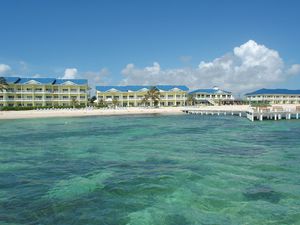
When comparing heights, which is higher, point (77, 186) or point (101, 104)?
point (101, 104)

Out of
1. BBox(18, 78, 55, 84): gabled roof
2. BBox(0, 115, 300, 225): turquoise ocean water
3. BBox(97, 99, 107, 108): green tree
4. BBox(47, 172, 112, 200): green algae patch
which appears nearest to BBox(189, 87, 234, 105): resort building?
BBox(97, 99, 107, 108): green tree

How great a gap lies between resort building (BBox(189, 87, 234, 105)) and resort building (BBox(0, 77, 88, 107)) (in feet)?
138

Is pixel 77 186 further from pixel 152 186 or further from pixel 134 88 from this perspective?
pixel 134 88

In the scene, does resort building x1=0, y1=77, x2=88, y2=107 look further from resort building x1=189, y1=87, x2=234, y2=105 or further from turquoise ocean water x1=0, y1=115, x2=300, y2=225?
turquoise ocean water x1=0, y1=115, x2=300, y2=225

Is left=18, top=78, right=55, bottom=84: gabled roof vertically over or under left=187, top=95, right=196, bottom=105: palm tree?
over

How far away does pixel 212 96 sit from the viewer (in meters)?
116

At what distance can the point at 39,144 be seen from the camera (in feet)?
84.9

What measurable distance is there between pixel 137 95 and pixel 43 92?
3070 centimetres

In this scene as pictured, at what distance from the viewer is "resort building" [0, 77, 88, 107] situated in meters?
84.2

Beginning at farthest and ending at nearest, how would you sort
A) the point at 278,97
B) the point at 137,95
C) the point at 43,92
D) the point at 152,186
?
1. the point at 278,97
2. the point at 137,95
3. the point at 43,92
4. the point at 152,186

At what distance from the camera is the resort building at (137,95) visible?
99.2 metres

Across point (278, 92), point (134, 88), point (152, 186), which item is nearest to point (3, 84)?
point (134, 88)

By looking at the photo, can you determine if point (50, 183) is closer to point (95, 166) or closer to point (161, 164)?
point (95, 166)

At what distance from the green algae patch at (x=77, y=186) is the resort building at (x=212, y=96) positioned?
3850 inches
